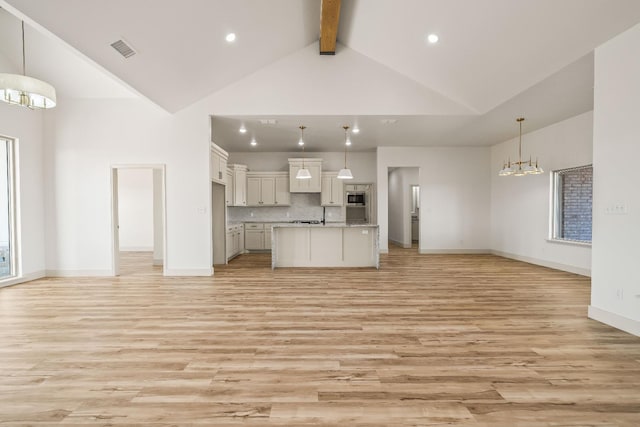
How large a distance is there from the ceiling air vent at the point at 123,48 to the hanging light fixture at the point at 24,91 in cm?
95

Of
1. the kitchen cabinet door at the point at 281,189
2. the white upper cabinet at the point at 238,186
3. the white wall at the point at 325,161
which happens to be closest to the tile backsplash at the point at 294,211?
the kitchen cabinet door at the point at 281,189

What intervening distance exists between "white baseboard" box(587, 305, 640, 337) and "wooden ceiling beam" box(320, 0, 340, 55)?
16.2 feet

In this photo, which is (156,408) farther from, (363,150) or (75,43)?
(363,150)

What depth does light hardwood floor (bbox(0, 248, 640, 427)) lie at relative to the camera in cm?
190

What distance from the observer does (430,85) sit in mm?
5723

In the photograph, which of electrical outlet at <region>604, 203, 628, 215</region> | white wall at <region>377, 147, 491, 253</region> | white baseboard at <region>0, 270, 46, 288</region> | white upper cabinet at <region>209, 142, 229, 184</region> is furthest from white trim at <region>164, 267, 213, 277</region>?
electrical outlet at <region>604, 203, 628, 215</region>

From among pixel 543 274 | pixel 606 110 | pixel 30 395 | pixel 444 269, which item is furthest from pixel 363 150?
pixel 30 395

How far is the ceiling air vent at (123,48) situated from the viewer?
386cm

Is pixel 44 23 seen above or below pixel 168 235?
above

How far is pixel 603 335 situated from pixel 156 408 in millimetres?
4014

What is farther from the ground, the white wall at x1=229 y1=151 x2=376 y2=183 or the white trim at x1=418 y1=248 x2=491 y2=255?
the white wall at x1=229 y1=151 x2=376 y2=183

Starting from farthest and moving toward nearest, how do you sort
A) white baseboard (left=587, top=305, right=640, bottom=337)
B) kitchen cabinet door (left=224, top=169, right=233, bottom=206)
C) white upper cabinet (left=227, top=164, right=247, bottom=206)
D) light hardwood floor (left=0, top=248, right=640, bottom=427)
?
1. white upper cabinet (left=227, top=164, right=247, bottom=206)
2. kitchen cabinet door (left=224, top=169, right=233, bottom=206)
3. white baseboard (left=587, top=305, right=640, bottom=337)
4. light hardwood floor (left=0, top=248, right=640, bottom=427)

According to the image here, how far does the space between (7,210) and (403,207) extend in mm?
9731

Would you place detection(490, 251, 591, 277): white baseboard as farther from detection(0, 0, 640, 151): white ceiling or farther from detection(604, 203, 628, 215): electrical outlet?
detection(604, 203, 628, 215): electrical outlet
